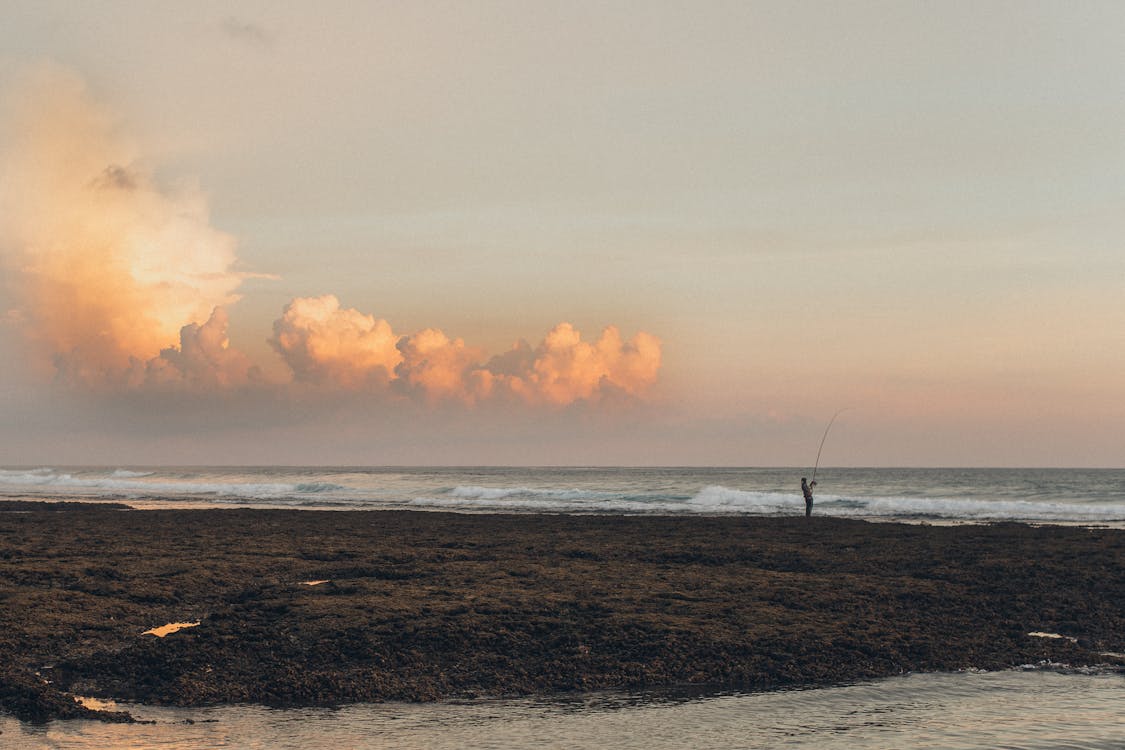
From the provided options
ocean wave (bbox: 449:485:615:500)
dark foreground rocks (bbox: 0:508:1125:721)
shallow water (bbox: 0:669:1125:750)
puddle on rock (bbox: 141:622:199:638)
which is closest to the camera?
shallow water (bbox: 0:669:1125:750)

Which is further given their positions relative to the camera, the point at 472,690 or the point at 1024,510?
the point at 1024,510

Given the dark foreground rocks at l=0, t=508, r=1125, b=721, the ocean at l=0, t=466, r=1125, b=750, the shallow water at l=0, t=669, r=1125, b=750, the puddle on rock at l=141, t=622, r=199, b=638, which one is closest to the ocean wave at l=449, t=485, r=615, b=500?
the dark foreground rocks at l=0, t=508, r=1125, b=721

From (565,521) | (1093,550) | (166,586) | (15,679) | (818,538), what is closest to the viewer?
(15,679)

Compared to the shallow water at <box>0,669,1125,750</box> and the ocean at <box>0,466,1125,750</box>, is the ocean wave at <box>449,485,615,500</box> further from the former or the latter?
the shallow water at <box>0,669,1125,750</box>

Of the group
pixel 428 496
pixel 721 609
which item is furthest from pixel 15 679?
pixel 428 496

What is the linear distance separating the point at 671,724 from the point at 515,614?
441 centimetres

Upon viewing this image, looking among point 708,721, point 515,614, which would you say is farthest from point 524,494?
point 708,721

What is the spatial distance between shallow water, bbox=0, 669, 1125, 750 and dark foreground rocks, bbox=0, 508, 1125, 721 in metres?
0.50

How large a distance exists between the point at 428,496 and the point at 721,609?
4705 centimetres

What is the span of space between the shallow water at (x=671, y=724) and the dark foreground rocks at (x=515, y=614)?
0.50 metres

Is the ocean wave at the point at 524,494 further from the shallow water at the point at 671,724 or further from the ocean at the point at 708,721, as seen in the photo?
the shallow water at the point at 671,724

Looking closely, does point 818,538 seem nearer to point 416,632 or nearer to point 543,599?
point 543,599

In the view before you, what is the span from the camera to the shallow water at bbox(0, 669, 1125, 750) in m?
8.62

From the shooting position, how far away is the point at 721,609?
13922 mm
